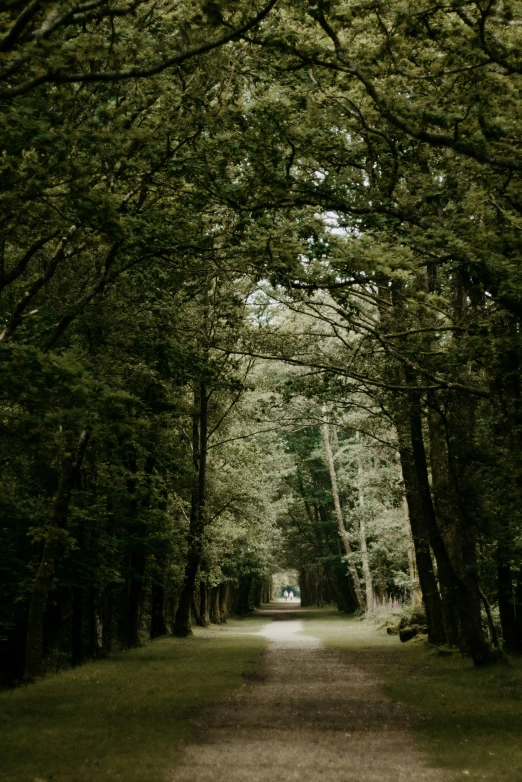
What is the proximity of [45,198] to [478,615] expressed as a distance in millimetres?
13431

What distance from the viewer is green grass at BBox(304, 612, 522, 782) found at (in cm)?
800

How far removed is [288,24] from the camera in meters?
11.4

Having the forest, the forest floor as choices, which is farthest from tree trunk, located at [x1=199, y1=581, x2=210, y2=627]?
the forest floor

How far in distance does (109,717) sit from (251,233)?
812 cm

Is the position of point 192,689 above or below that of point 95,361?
below

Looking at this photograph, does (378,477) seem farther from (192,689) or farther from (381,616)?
(192,689)

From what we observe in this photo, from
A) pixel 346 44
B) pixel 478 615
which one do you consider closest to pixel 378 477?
pixel 478 615

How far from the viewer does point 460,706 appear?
37.7 feet

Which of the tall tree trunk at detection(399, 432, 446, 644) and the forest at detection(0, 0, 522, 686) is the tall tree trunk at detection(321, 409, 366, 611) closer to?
the tall tree trunk at detection(399, 432, 446, 644)

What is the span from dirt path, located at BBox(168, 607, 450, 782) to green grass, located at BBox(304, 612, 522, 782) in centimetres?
36

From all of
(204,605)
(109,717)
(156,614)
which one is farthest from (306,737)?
(204,605)

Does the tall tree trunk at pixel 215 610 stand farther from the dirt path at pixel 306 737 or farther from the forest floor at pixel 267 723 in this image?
the dirt path at pixel 306 737

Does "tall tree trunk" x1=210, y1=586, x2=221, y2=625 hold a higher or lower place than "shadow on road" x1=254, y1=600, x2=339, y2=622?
higher

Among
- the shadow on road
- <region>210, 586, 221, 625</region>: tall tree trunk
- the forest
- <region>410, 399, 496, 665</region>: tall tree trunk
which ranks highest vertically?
the forest
